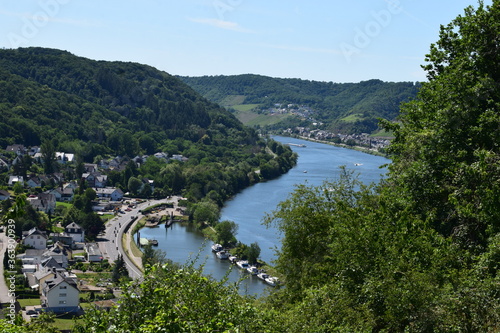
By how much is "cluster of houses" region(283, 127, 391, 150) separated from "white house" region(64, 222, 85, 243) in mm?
62612

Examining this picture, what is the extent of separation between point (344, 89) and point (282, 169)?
394 feet

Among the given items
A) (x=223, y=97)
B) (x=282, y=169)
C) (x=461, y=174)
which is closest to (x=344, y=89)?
(x=223, y=97)

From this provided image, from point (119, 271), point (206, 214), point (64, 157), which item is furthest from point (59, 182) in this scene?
point (119, 271)

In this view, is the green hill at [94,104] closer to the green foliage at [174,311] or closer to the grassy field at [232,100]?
the green foliage at [174,311]

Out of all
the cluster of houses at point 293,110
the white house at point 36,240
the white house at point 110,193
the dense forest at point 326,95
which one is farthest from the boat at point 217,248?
the cluster of houses at point 293,110

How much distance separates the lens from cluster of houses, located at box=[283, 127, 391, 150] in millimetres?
93050

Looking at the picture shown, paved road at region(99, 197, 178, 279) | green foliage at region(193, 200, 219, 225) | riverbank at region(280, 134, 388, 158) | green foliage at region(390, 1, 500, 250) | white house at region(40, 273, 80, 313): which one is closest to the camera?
green foliage at region(390, 1, 500, 250)

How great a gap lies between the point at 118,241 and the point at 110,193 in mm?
13410

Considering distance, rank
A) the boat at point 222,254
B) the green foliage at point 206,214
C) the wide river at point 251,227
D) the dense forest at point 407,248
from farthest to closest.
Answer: the green foliage at point 206,214, the boat at point 222,254, the wide river at point 251,227, the dense forest at point 407,248

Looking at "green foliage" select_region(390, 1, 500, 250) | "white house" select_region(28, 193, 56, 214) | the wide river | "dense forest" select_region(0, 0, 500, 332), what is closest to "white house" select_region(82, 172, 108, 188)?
"white house" select_region(28, 193, 56, 214)

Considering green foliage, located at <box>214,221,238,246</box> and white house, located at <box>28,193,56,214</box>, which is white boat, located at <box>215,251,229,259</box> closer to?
green foliage, located at <box>214,221,238,246</box>

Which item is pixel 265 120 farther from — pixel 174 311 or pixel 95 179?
pixel 174 311

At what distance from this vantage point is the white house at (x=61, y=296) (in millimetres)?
19734

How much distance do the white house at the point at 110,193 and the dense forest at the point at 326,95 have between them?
232 feet
